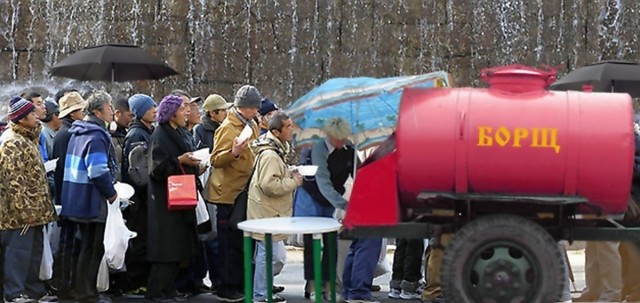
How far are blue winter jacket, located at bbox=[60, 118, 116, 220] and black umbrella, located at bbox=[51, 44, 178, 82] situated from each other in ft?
10.8

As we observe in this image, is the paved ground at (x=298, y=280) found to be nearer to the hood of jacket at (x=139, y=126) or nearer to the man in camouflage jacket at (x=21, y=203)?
the man in camouflage jacket at (x=21, y=203)

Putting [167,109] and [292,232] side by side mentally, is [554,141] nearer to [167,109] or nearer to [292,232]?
[292,232]

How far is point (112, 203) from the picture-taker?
29.3 ft

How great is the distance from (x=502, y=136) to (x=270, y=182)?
276cm

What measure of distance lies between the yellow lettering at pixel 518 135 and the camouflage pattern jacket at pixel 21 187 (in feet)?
13.2

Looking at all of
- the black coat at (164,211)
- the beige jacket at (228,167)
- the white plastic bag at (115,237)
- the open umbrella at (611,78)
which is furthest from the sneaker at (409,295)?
the white plastic bag at (115,237)

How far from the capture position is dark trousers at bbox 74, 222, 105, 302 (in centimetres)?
905

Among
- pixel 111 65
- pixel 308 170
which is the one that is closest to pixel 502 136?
pixel 308 170

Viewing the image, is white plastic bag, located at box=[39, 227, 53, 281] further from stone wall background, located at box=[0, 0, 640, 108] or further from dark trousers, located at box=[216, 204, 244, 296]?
stone wall background, located at box=[0, 0, 640, 108]

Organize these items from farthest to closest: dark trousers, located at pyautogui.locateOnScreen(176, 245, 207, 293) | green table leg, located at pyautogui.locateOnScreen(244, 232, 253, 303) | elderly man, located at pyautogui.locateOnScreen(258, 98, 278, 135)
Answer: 1. elderly man, located at pyautogui.locateOnScreen(258, 98, 278, 135)
2. dark trousers, located at pyautogui.locateOnScreen(176, 245, 207, 293)
3. green table leg, located at pyautogui.locateOnScreen(244, 232, 253, 303)

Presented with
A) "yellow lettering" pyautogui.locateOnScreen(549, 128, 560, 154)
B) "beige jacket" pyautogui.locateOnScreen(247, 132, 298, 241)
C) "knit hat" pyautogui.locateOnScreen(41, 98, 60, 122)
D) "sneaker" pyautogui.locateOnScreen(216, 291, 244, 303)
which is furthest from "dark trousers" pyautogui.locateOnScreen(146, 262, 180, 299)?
"yellow lettering" pyautogui.locateOnScreen(549, 128, 560, 154)

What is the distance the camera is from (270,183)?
8.82 metres

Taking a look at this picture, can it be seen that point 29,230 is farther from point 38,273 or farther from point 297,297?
point 297,297

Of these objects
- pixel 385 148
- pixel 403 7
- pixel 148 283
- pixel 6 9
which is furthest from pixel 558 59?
pixel 385 148
